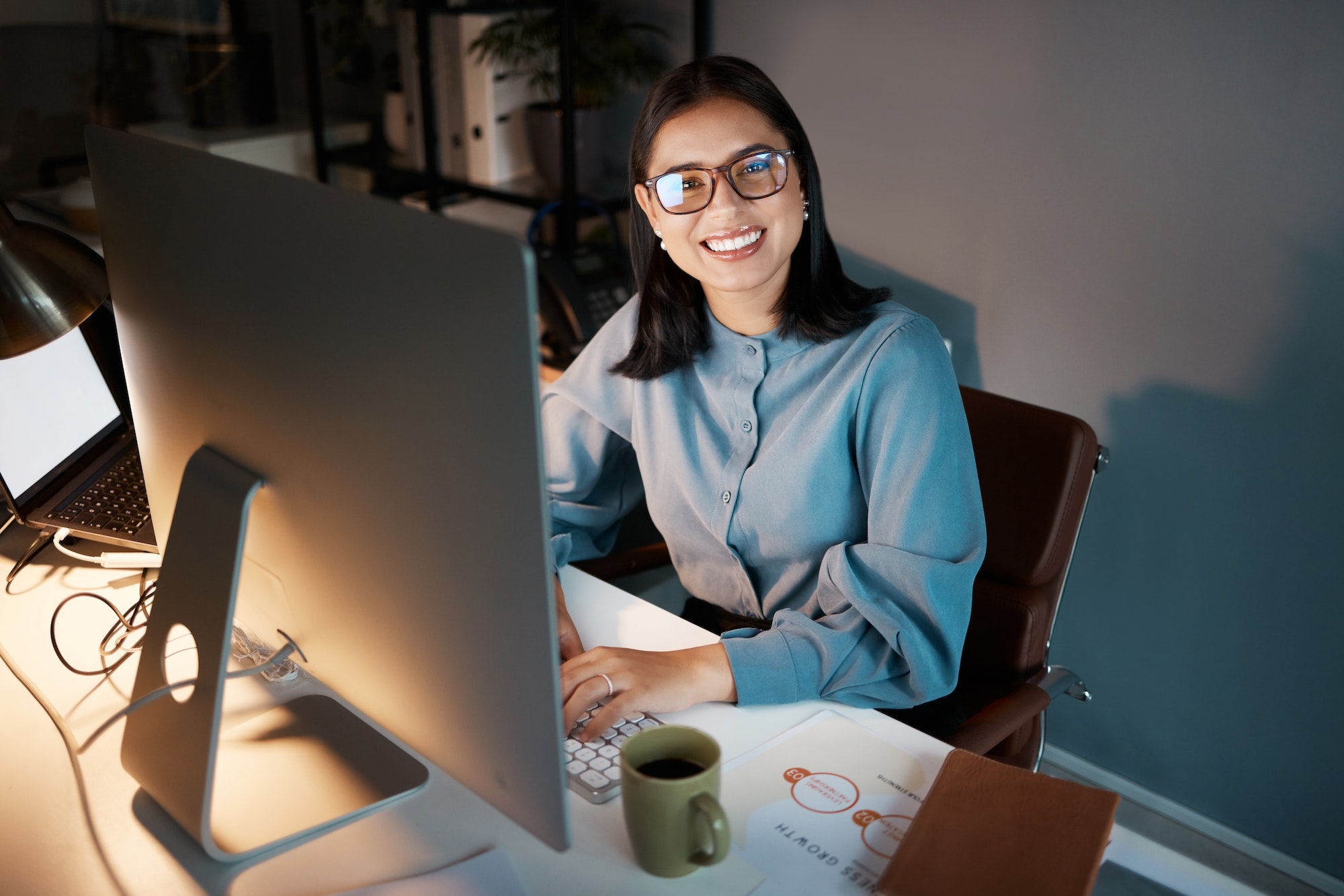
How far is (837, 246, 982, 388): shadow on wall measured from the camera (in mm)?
2039

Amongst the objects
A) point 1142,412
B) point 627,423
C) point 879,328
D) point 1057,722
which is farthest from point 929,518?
point 1057,722

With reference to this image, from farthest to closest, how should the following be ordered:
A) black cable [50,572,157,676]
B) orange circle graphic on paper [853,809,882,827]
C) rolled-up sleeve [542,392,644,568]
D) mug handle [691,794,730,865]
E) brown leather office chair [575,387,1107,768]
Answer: rolled-up sleeve [542,392,644,568]
brown leather office chair [575,387,1107,768]
black cable [50,572,157,676]
orange circle graphic on paper [853,809,882,827]
mug handle [691,794,730,865]

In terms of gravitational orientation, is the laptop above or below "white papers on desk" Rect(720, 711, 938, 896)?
above

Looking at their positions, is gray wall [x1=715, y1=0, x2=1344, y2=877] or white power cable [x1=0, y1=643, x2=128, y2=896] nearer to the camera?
white power cable [x1=0, y1=643, x2=128, y2=896]

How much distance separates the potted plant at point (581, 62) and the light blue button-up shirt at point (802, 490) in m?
1.06

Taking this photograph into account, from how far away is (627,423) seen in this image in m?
1.44

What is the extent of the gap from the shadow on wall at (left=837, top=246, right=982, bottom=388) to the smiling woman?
30.5 inches

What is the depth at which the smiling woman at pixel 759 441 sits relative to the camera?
1.08m

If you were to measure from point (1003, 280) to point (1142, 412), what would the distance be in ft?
1.16

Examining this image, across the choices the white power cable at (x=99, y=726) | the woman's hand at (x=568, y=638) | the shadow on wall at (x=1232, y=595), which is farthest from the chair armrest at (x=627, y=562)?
the shadow on wall at (x=1232, y=595)

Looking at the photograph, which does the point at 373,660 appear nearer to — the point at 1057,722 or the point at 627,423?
the point at 627,423

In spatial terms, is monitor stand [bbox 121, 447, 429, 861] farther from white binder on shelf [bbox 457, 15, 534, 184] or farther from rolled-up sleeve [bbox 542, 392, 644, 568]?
white binder on shelf [bbox 457, 15, 534, 184]

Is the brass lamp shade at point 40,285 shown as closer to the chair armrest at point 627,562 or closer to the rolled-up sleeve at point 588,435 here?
the rolled-up sleeve at point 588,435

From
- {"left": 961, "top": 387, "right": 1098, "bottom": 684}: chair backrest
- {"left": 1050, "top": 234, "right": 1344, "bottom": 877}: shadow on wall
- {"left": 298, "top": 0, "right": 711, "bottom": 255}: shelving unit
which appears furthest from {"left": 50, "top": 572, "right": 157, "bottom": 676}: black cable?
{"left": 1050, "top": 234, "right": 1344, "bottom": 877}: shadow on wall
